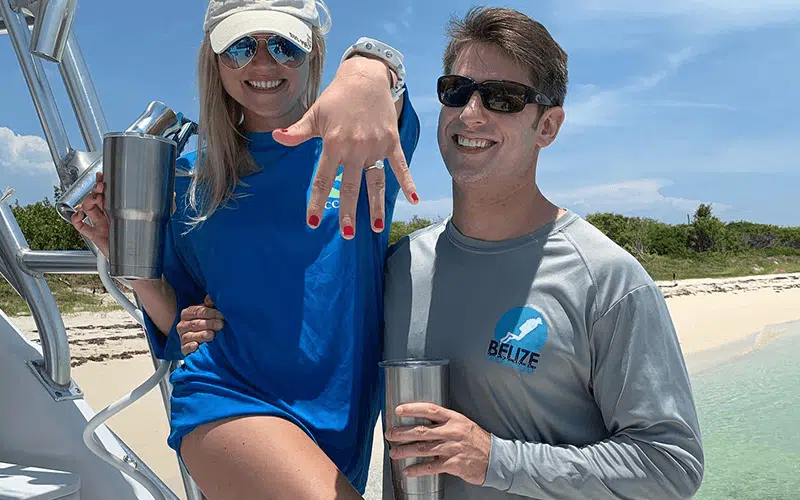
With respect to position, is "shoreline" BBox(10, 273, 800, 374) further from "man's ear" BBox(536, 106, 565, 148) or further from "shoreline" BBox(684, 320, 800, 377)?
"man's ear" BBox(536, 106, 565, 148)

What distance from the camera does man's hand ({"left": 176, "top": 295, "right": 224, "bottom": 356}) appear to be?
1.47 meters

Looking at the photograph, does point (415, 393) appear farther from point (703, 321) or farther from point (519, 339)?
point (703, 321)

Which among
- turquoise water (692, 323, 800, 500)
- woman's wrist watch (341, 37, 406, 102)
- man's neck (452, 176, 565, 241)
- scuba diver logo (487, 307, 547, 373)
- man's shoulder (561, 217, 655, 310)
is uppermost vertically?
woman's wrist watch (341, 37, 406, 102)

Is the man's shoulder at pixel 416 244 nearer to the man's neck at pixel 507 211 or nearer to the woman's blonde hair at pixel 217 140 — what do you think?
the man's neck at pixel 507 211

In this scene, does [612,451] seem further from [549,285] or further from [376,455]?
[376,455]

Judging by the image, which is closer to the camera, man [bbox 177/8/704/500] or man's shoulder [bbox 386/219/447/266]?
man [bbox 177/8/704/500]

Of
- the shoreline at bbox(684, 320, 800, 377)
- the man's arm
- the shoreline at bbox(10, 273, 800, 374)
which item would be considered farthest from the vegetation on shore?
the man's arm

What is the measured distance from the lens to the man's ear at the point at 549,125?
4.66 feet

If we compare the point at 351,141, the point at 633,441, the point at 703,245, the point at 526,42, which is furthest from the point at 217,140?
the point at 703,245

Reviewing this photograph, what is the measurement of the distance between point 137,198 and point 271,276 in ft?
1.02

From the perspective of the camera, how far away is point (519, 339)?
4.33ft

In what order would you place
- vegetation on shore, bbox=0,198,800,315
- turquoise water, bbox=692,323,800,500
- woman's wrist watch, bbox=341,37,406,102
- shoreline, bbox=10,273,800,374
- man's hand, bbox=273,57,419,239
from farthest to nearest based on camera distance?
vegetation on shore, bbox=0,198,800,315 < shoreline, bbox=10,273,800,374 < turquoise water, bbox=692,323,800,500 < woman's wrist watch, bbox=341,37,406,102 < man's hand, bbox=273,57,419,239

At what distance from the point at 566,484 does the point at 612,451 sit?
10cm

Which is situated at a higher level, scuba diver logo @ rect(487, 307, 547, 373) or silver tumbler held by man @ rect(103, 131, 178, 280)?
silver tumbler held by man @ rect(103, 131, 178, 280)
